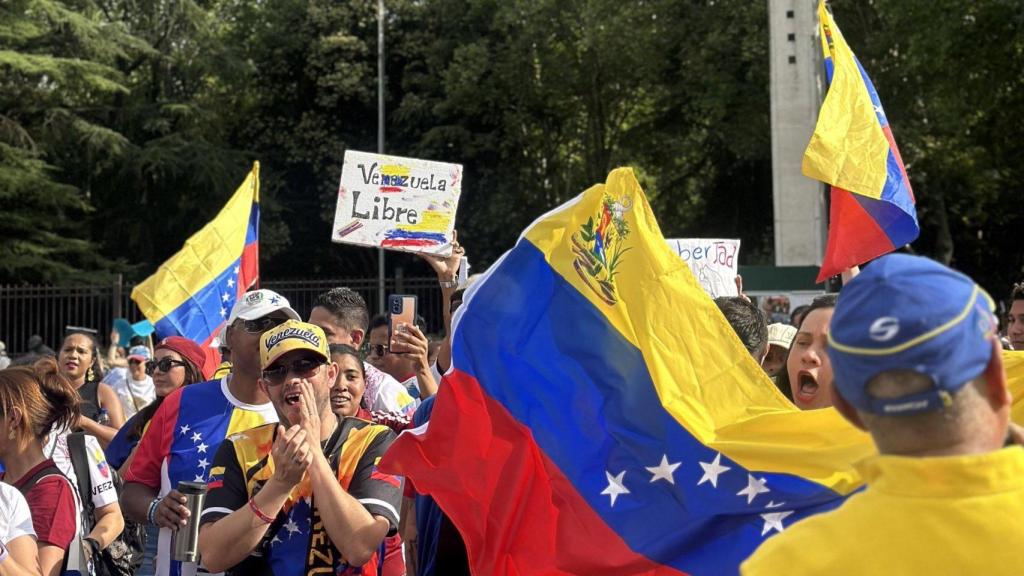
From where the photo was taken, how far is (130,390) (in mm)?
11461

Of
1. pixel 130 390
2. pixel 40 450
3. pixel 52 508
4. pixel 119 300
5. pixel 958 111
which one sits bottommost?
pixel 119 300

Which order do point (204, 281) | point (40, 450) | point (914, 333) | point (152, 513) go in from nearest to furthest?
point (914, 333), point (40, 450), point (152, 513), point (204, 281)

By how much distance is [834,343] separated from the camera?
6.27 ft

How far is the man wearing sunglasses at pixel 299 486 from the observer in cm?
382

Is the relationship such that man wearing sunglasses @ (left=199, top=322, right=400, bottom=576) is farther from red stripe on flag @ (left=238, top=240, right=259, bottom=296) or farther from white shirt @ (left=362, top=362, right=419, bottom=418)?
red stripe on flag @ (left=238, top=240, right=259, bottom=296)

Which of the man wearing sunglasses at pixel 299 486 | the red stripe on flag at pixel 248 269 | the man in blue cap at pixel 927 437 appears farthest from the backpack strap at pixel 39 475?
the red stripe on flag at pixel 248 269

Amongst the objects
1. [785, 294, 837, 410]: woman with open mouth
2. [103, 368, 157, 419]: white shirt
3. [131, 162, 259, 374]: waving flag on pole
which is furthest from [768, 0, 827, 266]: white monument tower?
[785, 294, 837, 410]: woman with open mouth

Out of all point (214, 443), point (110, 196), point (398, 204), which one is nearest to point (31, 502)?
point (214, 443)

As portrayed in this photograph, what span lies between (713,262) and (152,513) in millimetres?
4092

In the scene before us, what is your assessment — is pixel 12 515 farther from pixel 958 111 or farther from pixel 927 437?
pixel 958 111

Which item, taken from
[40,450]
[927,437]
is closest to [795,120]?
[40,450]

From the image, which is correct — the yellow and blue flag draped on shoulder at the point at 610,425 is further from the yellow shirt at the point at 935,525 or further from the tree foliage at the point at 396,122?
the tree foliage at the point at 396,122

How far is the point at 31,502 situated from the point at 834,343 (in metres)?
3.41

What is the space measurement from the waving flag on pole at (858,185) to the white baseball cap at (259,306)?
129 inches
